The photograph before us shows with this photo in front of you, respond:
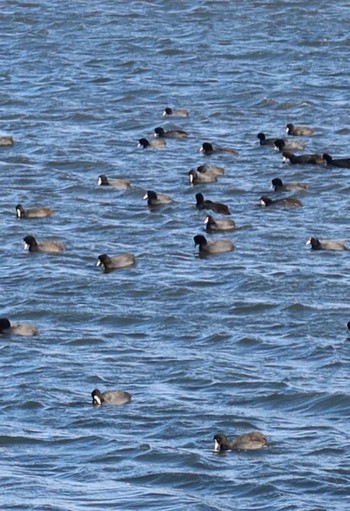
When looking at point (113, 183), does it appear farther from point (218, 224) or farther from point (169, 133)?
point (169, 133)

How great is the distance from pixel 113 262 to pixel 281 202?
416cm

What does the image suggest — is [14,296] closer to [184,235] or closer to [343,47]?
[184,235]

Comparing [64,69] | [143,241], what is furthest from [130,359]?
[64,69]

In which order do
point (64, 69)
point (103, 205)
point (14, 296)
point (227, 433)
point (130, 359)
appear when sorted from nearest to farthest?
point (227, 433)
point (130, 359)
point (14, 296)
point (103, 205)
point (64, 69)

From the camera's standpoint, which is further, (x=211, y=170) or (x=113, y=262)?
(x=211, y=170)

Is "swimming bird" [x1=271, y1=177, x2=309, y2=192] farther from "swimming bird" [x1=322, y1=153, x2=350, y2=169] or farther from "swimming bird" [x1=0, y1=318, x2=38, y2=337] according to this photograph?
"swimming bird" [x1=0, y1=318, x2=38, y2=337]

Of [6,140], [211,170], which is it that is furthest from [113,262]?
[6,140]

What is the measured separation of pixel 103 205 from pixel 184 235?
217cm

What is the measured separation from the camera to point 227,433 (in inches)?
842

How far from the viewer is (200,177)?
32719 mm

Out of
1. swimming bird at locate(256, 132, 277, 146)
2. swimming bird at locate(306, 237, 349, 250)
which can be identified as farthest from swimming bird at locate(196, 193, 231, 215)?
swimming bird at locate(256, 132, 277, 146)

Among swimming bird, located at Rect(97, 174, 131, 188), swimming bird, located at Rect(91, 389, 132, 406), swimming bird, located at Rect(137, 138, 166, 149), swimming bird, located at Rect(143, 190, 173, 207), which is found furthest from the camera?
swimming bird, located at Rect(137, 138, 166, 149)

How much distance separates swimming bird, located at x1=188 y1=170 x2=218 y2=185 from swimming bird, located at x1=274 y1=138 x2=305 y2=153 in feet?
6.57

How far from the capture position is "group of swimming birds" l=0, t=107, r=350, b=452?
25.3 meters
